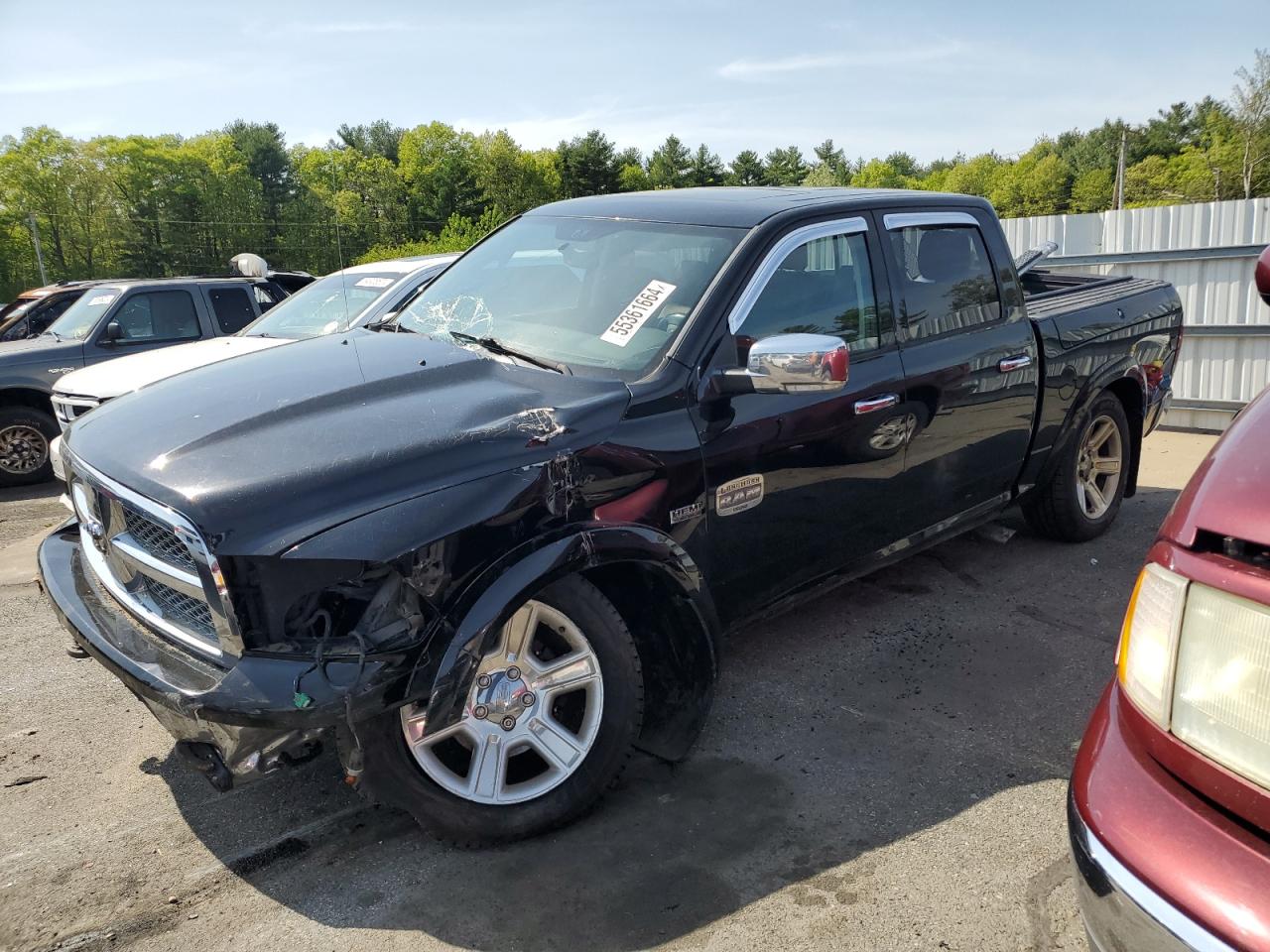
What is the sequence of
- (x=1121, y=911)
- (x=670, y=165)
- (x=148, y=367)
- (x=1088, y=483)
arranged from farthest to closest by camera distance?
1. (x=670, y=165)
2. (x=148, y=367)
3. (x=1088, y=483)
4. (x=1121, y=911)

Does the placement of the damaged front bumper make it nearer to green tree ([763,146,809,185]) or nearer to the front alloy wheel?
the front alloy wheel

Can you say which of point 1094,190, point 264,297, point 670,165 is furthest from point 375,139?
point 264,297

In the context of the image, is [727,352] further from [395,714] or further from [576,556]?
[395,714]

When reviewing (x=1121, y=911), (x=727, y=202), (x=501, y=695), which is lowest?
(x=501, y=695)

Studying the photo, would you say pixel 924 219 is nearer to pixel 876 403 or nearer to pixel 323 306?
pixel 876 403

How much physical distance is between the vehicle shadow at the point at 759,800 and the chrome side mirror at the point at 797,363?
1293 mm

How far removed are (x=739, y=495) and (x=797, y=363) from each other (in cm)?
55

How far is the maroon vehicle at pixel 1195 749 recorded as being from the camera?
4.80ft

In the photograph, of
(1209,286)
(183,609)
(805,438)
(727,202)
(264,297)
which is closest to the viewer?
(183,609)

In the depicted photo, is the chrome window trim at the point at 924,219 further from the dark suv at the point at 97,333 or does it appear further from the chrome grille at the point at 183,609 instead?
the dark suv at the point at 97,333

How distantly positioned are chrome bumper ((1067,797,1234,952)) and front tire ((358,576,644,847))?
1404mm

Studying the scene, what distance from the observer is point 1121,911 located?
1.56 m

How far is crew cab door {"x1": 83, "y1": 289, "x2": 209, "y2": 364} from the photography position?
9.10 m

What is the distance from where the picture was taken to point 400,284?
7.13 meters
